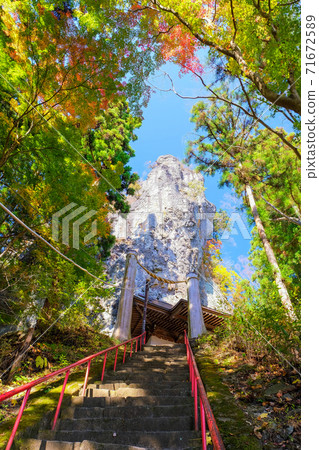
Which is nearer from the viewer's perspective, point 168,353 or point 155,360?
point 155,360

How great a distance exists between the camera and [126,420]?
9.98 feet

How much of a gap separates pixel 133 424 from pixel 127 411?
344 mm

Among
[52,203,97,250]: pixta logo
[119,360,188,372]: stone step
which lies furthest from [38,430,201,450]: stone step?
[52,203,97,250]: pixta logo

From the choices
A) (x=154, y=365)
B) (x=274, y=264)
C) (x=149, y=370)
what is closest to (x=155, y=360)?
(x=154, y=365)

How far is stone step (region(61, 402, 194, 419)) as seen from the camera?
329 cm

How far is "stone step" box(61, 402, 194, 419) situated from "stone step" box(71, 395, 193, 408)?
28 cm

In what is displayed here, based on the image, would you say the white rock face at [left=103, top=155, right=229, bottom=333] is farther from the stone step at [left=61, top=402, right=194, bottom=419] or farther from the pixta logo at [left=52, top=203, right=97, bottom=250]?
the stone step at [left=61, top=402, right=194, bottom=419]

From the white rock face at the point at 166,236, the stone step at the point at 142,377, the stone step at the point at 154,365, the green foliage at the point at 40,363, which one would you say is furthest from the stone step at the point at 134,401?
the white rock face at the point at 166,236

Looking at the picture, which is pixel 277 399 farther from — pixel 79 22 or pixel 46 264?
pixel 79 22

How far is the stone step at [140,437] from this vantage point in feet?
8.36

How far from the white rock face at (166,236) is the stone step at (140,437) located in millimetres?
19759

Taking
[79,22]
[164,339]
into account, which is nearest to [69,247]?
[79,22]

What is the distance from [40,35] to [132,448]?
6802 millimetres

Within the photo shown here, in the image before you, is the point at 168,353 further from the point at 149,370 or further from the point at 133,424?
the point at 133,424
